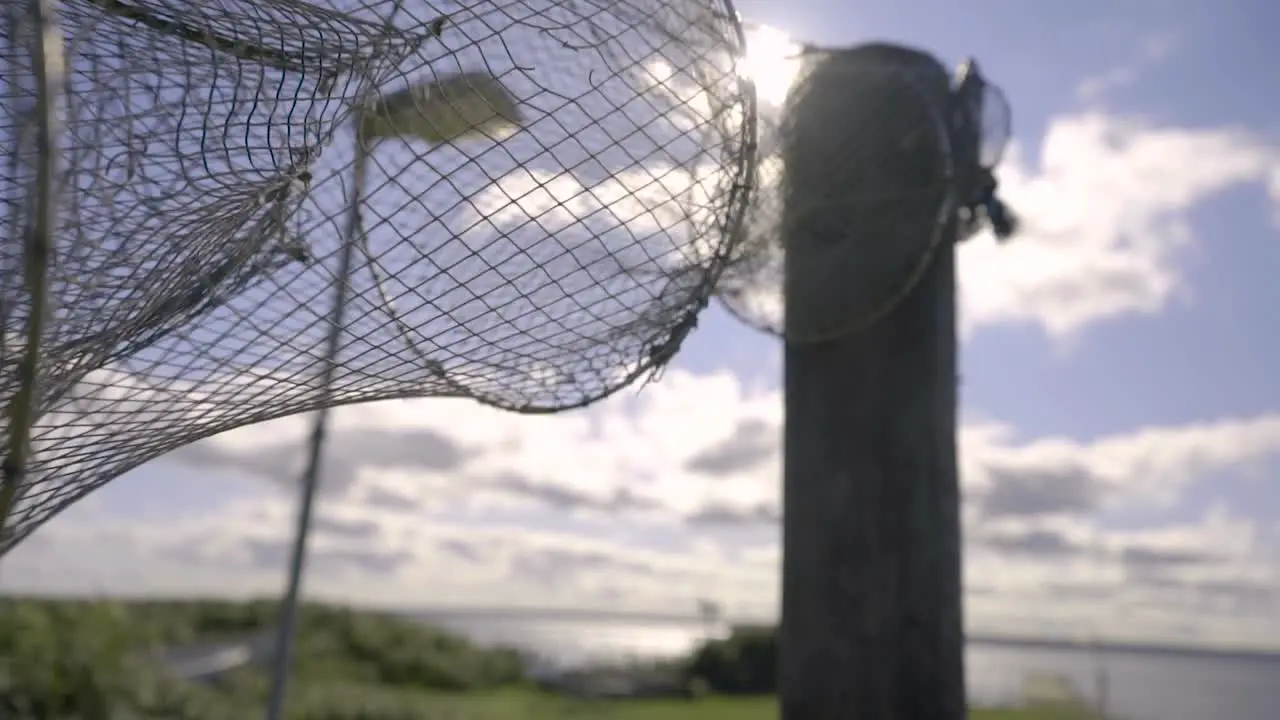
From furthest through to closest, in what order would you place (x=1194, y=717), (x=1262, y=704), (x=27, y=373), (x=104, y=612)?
(x=104, y=612)
(x=1194, y=717)
(x=1262, y=704)
(x=27, y=373)

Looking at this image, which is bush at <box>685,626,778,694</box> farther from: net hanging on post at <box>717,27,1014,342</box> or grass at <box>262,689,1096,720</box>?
net hanging on post at <box>717,27,1014,342</box>

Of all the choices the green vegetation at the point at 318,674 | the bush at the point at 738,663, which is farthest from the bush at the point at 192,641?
the bush at the point at 738,663

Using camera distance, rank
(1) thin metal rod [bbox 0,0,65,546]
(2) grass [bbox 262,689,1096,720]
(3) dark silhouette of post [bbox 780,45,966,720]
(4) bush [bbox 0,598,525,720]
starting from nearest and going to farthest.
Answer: (1) thin metal rod [bbox 0,0,65,546] < (3) dark silhouette of post [bbox 780,45,966,720] < (4) bush [bbox 0,598,525,720] < (2) grass [bbox 262,689,1096,720]

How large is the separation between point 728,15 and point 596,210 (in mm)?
279

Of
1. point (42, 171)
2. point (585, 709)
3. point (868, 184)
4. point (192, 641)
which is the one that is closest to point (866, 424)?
point (868, 184)

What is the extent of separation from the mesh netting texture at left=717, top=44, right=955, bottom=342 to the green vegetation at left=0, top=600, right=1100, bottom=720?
3363 mm

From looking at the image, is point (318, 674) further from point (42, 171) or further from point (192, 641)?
point (42, 171)

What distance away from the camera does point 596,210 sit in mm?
1317

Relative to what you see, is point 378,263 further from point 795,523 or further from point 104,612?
point 104,612

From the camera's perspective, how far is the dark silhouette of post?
1.35 metres

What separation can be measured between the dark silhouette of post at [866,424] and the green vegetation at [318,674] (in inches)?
132

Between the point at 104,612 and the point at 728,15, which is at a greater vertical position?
the point at 728,15

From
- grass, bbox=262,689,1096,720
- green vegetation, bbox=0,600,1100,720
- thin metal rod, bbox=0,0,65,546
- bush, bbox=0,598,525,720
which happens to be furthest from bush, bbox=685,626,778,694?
thin metal rod, bbox=0,0,65,546

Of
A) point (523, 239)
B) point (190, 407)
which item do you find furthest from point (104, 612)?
point (523, 239)
